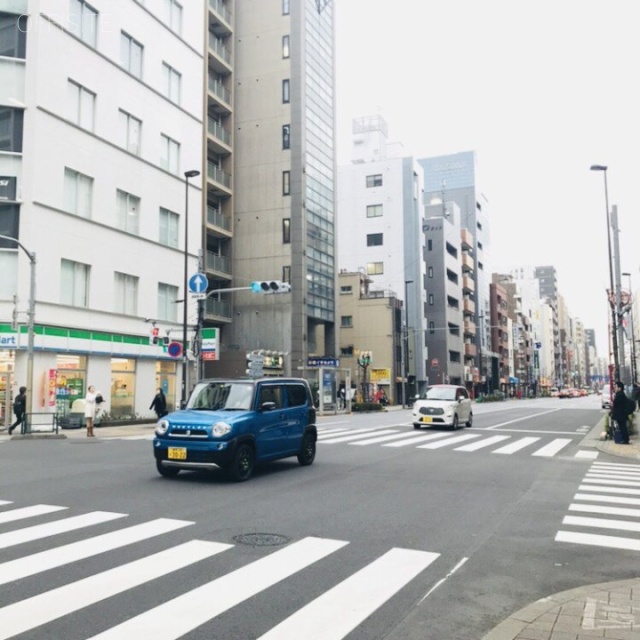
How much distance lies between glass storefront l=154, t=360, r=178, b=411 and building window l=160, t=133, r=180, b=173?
11.4 m

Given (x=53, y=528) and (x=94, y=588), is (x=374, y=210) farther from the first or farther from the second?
(x=94, y=588)

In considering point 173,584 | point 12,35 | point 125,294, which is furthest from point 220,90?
point 173,584

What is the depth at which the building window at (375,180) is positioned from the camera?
3118 inches

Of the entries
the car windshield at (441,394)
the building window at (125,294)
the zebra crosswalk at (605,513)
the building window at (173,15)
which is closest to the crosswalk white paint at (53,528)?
the zebra crosswalk at (605,513)

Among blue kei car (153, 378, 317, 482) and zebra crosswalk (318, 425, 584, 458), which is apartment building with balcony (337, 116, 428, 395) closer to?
zebra crosswalk (318, 425, 584, 458)

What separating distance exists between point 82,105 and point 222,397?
2465 centimetres

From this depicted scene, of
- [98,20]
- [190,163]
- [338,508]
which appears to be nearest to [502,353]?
[190,163]

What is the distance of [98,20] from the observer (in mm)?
32969

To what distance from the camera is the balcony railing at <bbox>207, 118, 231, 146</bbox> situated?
47.6 meters

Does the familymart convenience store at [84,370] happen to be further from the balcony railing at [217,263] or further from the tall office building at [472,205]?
the tall office building at [472,205]

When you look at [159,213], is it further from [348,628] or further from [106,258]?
[348,628]

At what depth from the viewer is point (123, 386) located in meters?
32.9

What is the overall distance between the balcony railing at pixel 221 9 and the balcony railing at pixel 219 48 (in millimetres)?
1640

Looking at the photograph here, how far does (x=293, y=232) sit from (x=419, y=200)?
3476cm
